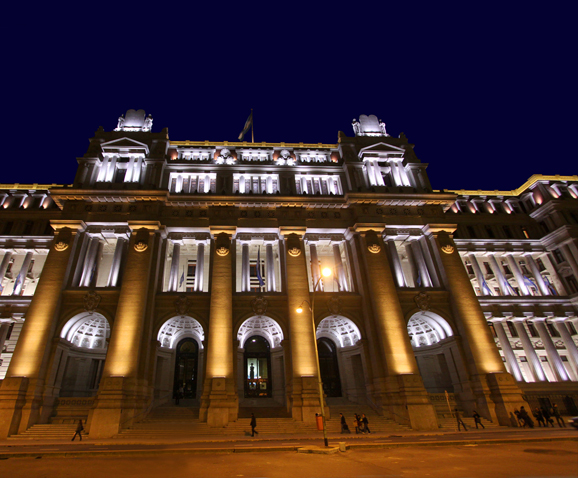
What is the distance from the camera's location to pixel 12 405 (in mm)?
28922

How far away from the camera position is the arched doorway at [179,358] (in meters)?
38.5

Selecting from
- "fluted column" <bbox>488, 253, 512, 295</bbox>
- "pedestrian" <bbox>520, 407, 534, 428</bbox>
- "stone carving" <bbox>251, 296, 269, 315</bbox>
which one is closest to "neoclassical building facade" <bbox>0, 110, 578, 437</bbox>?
"stone carving" <bbox>251, 296, 269, 315</bbox>

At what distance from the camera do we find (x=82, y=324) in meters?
38.7

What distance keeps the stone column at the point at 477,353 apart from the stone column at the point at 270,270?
19.8 meters

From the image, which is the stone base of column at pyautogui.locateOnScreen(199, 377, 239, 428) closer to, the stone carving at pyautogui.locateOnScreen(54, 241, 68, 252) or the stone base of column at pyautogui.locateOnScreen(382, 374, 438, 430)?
the stone base of column at pyautogui.locateOnScreen(382, 374, 438, 430)

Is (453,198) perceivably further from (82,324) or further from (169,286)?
(82,324)

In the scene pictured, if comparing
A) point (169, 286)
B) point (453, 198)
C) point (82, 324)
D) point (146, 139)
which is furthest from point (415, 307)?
point (146, 139)

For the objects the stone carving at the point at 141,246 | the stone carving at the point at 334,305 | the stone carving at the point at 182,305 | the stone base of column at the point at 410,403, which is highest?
the stone carving at the point at 141,246

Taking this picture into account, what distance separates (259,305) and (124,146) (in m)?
27.7

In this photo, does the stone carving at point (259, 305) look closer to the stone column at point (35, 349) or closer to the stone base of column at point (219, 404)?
the stone base of column at point (219, 404)

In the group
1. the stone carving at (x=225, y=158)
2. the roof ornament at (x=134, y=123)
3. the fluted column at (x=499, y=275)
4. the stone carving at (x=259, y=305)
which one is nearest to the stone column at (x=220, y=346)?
the stone carving at (x=259, y=305)

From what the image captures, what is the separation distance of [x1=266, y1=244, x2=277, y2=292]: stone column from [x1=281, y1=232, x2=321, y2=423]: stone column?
2.76 meters

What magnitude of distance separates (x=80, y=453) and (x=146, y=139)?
39.3 meters

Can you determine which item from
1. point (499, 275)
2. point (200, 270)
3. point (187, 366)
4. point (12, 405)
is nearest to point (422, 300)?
point (499, 275)
